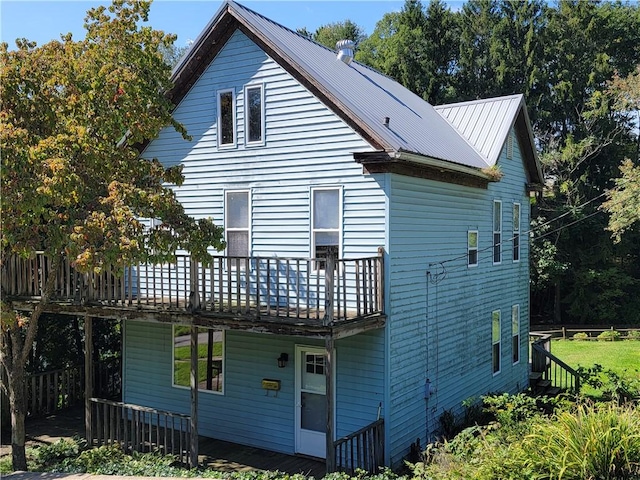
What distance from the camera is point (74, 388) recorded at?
1590 cm

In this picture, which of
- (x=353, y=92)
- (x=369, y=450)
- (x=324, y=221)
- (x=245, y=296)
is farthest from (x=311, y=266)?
(x=353, y=92)

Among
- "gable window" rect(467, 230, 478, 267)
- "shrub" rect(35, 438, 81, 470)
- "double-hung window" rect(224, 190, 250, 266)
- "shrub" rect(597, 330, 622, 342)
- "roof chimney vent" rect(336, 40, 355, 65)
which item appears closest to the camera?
"shrub" rect(35, 438, 81, 470)

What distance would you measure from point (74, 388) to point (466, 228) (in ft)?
38.2

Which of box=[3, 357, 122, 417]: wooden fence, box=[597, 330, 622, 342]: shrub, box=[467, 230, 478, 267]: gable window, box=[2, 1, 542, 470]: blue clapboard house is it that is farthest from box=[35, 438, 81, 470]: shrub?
box=[597, 330, 622, 342]: shrub

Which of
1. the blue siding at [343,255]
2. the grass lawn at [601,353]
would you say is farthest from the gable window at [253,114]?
the grass lawn at [601,353]

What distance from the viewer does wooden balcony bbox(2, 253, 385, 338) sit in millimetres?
9789

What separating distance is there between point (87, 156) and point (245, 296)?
3.99 meters

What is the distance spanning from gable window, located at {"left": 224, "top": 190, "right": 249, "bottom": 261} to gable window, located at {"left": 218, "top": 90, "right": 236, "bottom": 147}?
121 cm

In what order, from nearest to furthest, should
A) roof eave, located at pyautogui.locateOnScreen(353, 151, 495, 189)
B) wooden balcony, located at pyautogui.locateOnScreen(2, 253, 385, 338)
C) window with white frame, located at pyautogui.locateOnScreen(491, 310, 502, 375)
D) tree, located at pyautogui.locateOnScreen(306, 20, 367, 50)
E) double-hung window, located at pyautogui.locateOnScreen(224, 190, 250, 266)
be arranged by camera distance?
wooden balcony, located at pyautogui.locateOnScreen(2, 253, 385, 338), roof eave, located at pyautogui.locateOnScreen(353, 151, 495, 189), double-hung window, located at pyautogui.locateOnScreen(224, 190, 250, 266), window with white frame, located at pyautogui.locateOnScreen(491, 310, 502, 375), tree, located at pyautogui.locateOnScreen(306, 20, 367, 50)

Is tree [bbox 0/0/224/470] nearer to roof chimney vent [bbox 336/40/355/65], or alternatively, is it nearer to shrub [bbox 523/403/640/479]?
roof chimney vent [bbox 336/40/355/65]

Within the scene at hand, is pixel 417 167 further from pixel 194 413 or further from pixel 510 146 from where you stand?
pixel 194 413

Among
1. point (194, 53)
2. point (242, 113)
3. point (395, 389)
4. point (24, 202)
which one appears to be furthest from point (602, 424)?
point (194, 53)

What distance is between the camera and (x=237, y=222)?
43.2 ft

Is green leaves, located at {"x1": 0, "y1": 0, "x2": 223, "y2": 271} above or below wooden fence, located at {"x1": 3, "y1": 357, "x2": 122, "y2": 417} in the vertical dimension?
above
